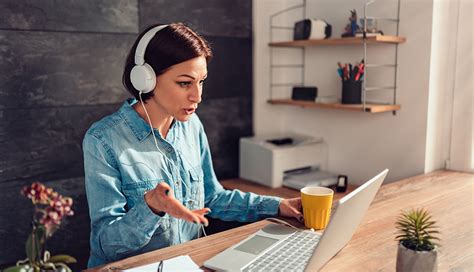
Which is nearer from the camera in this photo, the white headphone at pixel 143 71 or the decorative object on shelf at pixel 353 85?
the white headphone at pixel 143 71

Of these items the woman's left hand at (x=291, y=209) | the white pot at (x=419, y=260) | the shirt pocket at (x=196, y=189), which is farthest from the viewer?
the shirt pocket at (x=196, y=189)

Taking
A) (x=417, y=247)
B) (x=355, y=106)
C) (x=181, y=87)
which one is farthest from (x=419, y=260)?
(x=355, y=106)

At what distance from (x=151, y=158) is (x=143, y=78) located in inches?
8.7

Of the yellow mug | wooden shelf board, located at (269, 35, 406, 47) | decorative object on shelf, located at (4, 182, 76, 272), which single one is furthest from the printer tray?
decorative object on shelf, located at (4, 182, 76, 272)

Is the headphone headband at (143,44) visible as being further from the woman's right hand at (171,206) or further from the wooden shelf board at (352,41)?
the wooden shelf board at (352,41)

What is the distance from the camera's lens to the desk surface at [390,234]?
1060 mm

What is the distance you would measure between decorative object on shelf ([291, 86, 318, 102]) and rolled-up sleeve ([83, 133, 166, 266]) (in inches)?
48.2

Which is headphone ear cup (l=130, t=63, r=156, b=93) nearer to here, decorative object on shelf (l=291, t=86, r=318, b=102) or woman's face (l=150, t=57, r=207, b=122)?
woman's face (l=150, t=57, r=207, b=122)

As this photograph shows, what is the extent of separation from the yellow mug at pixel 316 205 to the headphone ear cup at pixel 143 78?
0.49 metres

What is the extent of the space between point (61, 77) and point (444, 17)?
1.53m

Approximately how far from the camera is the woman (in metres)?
1.17

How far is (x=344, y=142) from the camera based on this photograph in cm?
229

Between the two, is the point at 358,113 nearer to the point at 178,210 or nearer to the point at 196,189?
the point at 196,189

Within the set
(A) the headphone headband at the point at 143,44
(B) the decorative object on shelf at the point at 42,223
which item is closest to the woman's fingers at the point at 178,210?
(B) the decorative object on shelf at the point at 42,223
